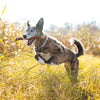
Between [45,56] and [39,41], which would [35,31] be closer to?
[39,41]

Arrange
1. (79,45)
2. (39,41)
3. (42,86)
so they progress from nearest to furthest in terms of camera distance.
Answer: (42,86), (39,41), (79,45)

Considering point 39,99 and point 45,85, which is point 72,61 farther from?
point 39,99

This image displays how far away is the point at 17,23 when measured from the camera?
16.8ft

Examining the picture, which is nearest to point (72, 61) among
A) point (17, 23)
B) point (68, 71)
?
point (68, 71)

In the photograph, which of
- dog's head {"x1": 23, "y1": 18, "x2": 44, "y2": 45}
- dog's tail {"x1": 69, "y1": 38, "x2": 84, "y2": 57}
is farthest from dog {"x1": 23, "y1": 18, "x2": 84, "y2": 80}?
dog's tail {"x1": 69, "y1": 38, "x2": 84, "y2": 57}

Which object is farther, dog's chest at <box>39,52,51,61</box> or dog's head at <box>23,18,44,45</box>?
dog's chest at <box>39,52,51,61</box>

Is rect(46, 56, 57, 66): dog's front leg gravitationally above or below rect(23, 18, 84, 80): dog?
below

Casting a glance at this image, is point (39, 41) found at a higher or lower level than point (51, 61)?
higher

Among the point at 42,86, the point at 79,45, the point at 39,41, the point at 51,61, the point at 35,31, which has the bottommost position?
the point at 42,86

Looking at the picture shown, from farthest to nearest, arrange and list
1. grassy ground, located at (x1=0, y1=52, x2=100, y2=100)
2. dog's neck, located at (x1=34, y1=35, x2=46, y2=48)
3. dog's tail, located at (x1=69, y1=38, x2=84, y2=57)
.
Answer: dog's tail, located at (x1=69, y1=38, x2=84, y2=57)
dog's neck, located at (x1=34, y1=35, x2=46, y2=48)
grassy ground, located at (x1=0, y1=52, x2=100, y2=100)

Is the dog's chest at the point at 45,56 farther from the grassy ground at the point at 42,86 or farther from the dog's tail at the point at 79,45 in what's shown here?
the dog's tail at the point at 79,45

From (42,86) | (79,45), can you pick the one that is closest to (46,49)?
(42,86)

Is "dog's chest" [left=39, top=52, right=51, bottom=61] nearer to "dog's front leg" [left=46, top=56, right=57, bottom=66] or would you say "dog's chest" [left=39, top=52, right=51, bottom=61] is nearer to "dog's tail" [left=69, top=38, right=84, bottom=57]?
"dog's front leg" [left=46, top=56, right=57, bottom=66]

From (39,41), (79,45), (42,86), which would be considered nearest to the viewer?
(42,86)
